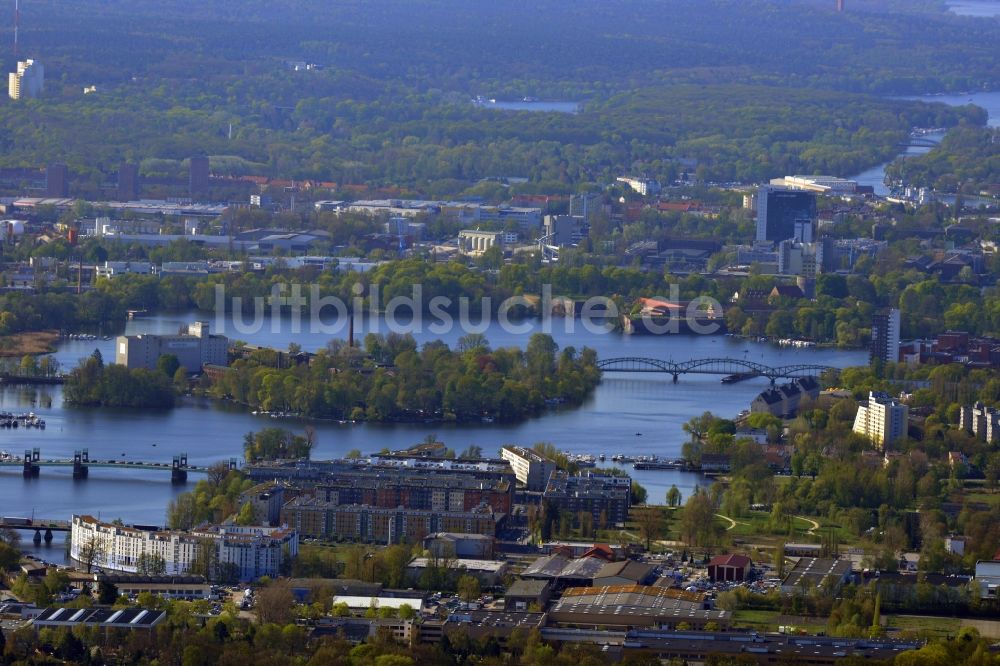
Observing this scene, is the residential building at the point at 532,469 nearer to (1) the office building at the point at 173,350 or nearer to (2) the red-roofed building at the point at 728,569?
(2) the red-roofed building at the point at 728,569

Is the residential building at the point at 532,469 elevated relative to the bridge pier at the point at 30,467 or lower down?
elevated

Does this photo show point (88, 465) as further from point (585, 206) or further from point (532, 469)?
point (585, 206)

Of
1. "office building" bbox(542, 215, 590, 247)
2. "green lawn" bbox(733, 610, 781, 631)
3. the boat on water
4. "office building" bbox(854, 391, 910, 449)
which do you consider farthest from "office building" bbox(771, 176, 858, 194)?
"green lawn" bbox(733, 610, 781, 631)

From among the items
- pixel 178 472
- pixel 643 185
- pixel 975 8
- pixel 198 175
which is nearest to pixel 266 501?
pixel 178 472

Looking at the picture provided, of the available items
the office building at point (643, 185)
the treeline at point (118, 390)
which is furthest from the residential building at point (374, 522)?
the office building at point (643, 185)

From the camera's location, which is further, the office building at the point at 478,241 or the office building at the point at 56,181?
the office building at the point at 56,181

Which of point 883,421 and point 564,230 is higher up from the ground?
point 564,230

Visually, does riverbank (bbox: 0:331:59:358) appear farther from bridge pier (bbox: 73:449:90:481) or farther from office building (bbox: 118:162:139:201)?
office building (bbox: 118:162:139:201)
